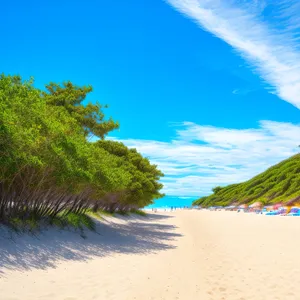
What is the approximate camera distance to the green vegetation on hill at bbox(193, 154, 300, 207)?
106m

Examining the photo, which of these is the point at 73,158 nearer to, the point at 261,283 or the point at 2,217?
Result: the point at 2,217

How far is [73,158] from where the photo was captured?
679 inches

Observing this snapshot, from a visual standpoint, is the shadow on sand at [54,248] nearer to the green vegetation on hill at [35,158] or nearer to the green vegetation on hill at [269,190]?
the green vegetation on hill at [35,158]

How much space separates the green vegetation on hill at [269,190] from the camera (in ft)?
348

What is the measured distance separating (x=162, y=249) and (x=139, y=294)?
10255 millimetres

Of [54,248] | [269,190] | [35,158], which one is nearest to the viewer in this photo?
[35,158]

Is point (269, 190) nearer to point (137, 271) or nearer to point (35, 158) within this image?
point (137, 271)

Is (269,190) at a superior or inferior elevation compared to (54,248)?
superior

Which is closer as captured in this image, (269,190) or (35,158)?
(35,158)

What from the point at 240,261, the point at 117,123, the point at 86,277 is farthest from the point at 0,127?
the point at 117,123

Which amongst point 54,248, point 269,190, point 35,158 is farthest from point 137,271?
point 269,190

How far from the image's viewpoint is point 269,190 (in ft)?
401

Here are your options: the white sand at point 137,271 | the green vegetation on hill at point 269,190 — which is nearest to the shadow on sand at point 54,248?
the white sand at point 137,271

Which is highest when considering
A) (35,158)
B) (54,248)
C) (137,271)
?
(35,158)
